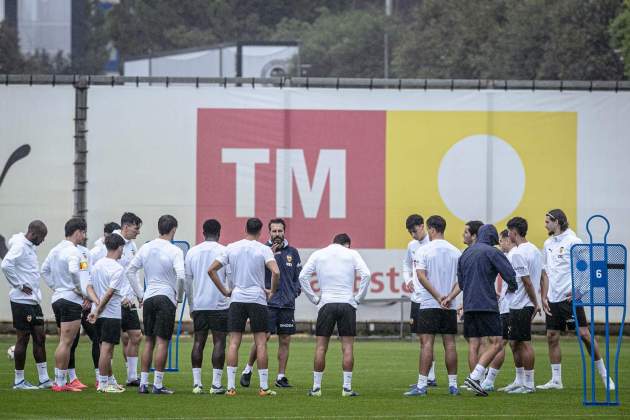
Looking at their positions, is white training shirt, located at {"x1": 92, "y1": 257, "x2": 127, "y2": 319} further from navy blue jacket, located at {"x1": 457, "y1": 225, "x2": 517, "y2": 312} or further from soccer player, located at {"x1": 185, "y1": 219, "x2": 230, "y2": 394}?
navy blue jacket, located at {"x1": 457, "y1": 225, "x2": 517, "y2": 312}

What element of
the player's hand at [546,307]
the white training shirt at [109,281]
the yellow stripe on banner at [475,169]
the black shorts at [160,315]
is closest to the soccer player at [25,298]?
the white training shirt at [109,281]

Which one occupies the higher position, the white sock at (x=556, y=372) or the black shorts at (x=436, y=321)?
the black shorts at (x=436, y=321)

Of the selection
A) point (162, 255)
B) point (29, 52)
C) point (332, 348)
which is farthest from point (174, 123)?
point (29, 52)

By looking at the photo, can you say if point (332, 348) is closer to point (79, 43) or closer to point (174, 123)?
point (174, 123)

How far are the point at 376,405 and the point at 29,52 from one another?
8358 centimetres

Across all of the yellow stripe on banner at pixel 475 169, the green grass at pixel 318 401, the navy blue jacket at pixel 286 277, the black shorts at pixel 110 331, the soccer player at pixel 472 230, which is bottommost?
the green grass at pixel 318 401

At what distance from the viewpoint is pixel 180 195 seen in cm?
2827

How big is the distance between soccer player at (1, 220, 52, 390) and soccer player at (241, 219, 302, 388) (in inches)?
107

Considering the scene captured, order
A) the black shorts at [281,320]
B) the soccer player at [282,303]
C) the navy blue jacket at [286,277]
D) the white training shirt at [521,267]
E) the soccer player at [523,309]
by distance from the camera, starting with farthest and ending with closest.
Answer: the navy blue jacket at [286,277] < the black shorts at [281,320] < the soccer player at [282,303] < the white training shirt at [521,267] < the soccer player at [523,309]

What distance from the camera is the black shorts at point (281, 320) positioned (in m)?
19.8

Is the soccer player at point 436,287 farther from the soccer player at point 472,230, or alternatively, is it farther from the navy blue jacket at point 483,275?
the soccer player at point 472,230

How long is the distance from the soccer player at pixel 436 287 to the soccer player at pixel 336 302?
31.3 inches

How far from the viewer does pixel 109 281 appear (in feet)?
60.4

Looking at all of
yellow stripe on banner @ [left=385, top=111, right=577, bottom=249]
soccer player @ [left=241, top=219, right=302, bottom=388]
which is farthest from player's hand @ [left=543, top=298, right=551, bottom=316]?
yellow stripe on banner @ [left=385, top=111, right=577, bottom=249]
